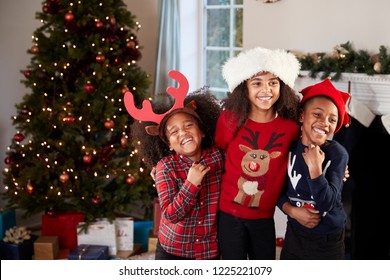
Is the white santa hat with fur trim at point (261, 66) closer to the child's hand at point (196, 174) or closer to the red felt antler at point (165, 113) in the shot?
the red felt antler at point (165, 113)

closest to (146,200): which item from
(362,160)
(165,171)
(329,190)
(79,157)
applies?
(79,157)

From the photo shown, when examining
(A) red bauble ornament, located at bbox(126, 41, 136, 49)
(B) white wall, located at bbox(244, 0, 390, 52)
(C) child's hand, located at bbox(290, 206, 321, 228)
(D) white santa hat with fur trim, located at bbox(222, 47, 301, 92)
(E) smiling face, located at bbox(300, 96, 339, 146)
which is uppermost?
(B) white wall, located at bbox(244, 0, 390, 52)

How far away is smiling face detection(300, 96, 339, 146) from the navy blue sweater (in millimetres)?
61

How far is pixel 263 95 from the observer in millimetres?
1741

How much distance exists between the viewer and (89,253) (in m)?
3.36

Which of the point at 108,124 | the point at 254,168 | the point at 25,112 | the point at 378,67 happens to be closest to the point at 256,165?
the point at 254,168

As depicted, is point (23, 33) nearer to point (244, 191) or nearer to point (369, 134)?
point (369, 134)

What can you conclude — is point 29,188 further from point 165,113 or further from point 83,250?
point 165,113

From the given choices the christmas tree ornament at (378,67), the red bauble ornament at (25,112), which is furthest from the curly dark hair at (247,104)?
the red bauble ornament at (25,112)

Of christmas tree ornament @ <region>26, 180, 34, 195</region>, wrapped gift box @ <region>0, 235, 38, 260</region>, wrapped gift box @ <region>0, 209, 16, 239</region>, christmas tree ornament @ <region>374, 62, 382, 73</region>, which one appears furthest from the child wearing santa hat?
wrapped gift box @ <region>0, 209, 16, 239</region>

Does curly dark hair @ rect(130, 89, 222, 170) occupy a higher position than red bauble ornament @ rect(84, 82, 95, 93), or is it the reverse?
red bauble ornament @ rect(84, 82, 95, 93)

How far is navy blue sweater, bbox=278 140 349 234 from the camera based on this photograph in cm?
170

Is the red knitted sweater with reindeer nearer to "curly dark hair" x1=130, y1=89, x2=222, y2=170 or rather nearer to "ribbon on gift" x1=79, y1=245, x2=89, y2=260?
"curly dark hair" x1=130, y1=89, x2=222, y2=170

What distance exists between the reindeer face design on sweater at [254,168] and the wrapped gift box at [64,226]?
2013mm
